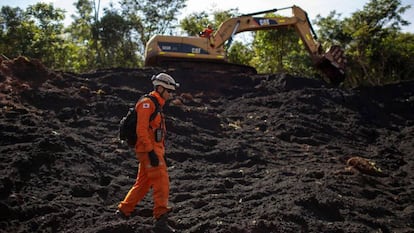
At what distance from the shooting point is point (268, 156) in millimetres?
9070

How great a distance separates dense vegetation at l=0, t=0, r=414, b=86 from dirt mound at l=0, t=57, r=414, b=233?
266 inches

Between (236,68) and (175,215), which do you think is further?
(236,68)

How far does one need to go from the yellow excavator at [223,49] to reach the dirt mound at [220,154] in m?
0.93

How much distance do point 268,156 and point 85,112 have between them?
4.05m

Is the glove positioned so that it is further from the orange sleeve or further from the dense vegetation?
the dense vegetation

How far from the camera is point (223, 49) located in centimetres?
1512

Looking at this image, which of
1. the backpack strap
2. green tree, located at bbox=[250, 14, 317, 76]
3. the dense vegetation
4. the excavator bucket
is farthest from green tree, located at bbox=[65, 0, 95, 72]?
the backpack strap

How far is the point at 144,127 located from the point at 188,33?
20080mm

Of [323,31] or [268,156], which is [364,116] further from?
[323,31]

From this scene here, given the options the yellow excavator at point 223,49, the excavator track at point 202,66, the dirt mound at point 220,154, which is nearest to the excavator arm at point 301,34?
the yellow excavator at point 223,49

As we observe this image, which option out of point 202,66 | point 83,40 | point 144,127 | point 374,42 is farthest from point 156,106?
point 83,40

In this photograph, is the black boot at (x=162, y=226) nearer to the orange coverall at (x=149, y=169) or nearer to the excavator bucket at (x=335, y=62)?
the orange coverall at (x=149, y=169)

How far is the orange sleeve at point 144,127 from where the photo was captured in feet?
18.1

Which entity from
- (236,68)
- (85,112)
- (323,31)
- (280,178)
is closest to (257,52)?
(323,31)
